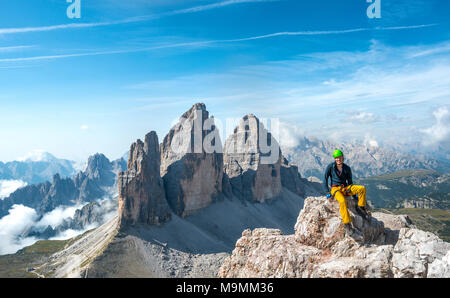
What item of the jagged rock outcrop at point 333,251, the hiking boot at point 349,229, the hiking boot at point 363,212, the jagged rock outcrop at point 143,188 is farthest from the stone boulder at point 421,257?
the jagged rock outcrop at point 143,188

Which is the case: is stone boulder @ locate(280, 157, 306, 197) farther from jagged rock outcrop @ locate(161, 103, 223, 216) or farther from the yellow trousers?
the yellow trousers

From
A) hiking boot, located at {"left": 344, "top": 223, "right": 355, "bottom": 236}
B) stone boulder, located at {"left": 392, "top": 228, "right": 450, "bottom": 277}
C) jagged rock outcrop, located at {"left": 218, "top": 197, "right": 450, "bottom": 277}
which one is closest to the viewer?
stone boulder, located at {"left": 392, "top": 228, "right": 450, "bottom": 277}

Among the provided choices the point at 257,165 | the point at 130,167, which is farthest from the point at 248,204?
the point at 130,167

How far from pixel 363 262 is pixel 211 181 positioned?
11257 centimetres

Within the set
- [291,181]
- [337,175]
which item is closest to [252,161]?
[291,181]

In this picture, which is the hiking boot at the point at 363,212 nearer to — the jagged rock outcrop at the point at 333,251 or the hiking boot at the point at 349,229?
the jagged rock outcrop at the point at 333,251

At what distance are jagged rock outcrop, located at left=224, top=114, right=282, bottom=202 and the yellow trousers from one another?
125m

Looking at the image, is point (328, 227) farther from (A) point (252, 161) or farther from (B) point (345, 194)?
(A) point (252, 161)

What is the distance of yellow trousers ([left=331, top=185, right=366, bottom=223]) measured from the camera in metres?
16.9

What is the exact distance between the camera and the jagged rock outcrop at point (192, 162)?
113037 mm

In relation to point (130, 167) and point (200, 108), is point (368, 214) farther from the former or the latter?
point (200, 108)

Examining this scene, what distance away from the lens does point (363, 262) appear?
1453 centimetres

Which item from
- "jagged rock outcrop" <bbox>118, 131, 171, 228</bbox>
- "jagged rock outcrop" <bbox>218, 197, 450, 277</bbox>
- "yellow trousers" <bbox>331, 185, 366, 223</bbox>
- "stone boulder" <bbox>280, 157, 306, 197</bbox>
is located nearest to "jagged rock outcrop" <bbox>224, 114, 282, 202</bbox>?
"stone boulder" <bbox>280, 157, 306, 197</bbox>

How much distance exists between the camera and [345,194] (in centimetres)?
1784
